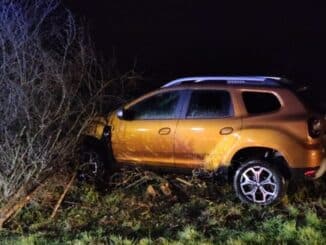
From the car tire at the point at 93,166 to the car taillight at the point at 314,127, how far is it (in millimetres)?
2955

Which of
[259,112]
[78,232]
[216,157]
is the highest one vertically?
[259,112]

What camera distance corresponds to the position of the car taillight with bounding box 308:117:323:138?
870cm

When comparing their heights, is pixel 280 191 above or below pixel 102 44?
below

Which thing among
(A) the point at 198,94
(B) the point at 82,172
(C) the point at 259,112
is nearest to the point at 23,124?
(B) the point at 82,172

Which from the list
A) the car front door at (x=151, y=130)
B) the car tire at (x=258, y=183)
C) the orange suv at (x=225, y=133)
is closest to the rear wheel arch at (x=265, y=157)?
the orange suv at (x=225, y=133)

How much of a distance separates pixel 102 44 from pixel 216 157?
6.84 metres

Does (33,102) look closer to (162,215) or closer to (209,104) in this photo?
(162,215)

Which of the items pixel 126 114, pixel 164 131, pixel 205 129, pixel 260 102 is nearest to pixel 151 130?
pixel 164 131

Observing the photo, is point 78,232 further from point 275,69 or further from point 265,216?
point 275,69

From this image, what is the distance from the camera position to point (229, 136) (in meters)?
9.02

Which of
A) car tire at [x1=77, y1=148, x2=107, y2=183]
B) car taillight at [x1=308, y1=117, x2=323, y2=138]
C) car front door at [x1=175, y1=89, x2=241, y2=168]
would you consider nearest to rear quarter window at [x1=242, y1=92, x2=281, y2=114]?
car front door at [x1=175, y1=89, x2=241, y2=168]

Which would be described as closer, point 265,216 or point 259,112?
point 265,216

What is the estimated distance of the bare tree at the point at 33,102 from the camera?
8.82m

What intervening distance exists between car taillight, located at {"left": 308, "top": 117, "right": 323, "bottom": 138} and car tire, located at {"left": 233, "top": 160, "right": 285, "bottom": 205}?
2.05 ft
